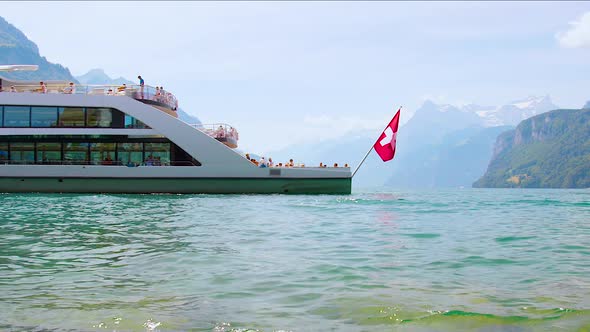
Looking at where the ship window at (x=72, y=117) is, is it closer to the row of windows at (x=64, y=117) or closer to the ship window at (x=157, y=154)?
the row of windows at (x=64, y=117)

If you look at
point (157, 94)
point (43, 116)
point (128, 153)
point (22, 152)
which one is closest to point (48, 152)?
point (22, 152)

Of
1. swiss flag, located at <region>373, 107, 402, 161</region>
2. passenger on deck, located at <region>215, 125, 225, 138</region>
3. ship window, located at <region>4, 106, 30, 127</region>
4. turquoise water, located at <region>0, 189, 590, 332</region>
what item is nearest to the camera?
turquoise water, located at <region>0, 189, 590, 332</region>

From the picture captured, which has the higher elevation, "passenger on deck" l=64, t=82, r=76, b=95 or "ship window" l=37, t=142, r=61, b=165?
"passenger on deck" l=64, t=82, r=76, b=95

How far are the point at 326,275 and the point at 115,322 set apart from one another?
3249 mm

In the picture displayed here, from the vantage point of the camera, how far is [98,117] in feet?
105

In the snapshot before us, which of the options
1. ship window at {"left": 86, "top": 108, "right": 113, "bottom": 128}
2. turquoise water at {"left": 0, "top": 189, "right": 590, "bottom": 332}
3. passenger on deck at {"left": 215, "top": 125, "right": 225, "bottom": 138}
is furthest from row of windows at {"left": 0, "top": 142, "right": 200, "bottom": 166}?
turquoise water at {"left": 0, "top": 189, "right": 590, "bottom": 332}

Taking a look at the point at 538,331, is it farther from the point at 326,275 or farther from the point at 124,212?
the point at 124,212

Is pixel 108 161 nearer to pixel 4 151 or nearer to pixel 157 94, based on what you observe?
pixel 157 94

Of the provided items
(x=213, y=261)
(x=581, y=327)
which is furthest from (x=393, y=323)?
(x=213, y=261)

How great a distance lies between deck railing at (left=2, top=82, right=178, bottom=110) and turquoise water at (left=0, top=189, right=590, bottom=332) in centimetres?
1855

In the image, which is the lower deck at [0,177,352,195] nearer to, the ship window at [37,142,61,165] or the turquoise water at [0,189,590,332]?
the ship window at [37,142,61,165]

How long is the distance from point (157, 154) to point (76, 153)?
4.55 metres

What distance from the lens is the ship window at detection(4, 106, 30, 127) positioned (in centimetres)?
3181

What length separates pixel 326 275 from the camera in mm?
8117
